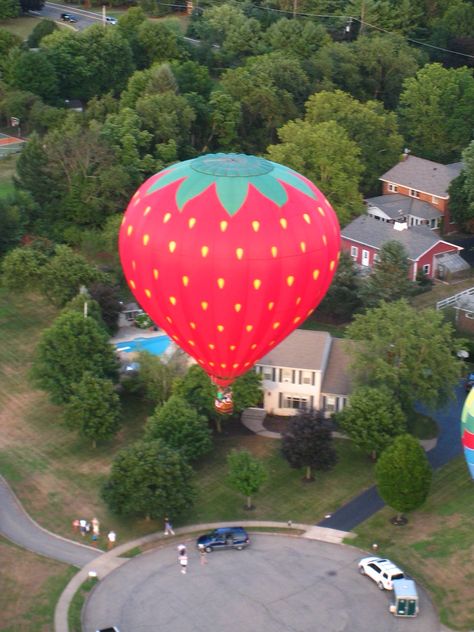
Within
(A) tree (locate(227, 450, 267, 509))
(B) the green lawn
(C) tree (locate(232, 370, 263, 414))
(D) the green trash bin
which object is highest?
(C) tree (locate(232, 370, 263, 414))

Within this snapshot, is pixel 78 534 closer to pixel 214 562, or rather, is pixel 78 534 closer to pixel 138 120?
pixel 214 562

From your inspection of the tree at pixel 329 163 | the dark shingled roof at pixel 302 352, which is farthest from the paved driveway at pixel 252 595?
the tree at pixel 329 163

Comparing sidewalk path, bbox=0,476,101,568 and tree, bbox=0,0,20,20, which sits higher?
tree, bbox=0,0,20,20

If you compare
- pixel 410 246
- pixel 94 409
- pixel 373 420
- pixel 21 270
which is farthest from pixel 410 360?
pixel 21 270

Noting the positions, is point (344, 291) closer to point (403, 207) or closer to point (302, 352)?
point (302, 352)

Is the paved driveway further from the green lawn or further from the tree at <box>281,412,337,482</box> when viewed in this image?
the tree at <box>281,412,337,482</box>

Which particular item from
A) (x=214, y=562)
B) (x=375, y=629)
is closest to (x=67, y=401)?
(x=214, y=562)

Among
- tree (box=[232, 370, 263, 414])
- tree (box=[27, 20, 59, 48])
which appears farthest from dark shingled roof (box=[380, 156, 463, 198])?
tree (box=[27, 20, 59, 48])
